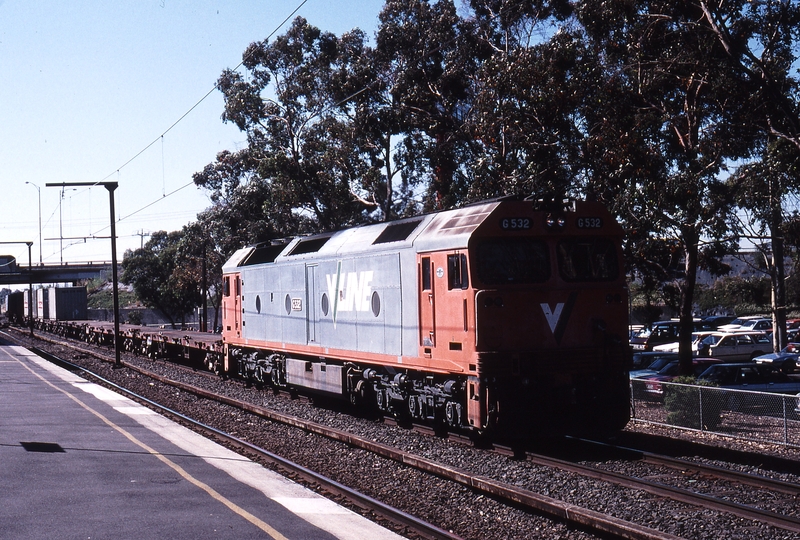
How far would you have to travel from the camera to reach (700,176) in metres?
22.6

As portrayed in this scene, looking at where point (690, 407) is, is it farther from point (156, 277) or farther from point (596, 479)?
point (156, 277)

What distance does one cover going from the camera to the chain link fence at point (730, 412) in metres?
16.6

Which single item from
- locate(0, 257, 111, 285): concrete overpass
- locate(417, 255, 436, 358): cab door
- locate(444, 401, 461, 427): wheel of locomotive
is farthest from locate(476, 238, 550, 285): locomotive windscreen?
locate(0, 257, 111, 285): concrete overpass

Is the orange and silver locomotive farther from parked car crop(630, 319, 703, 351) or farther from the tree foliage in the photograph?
parked car crop(630, 319, 703, 351)

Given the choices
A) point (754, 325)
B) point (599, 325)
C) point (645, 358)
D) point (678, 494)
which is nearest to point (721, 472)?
point (678, 494)

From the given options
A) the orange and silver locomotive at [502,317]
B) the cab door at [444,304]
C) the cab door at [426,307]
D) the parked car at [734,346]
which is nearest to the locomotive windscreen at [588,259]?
the orange and silver locomotive at [502,317]

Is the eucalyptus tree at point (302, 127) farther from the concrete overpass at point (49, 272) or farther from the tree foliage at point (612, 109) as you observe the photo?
the concrete overpass at point (49, 272)

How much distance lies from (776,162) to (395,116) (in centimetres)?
2060

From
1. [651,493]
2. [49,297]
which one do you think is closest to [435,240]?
[651,493]

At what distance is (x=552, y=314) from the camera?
47.3 ft

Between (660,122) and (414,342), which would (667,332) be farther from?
(414,342)

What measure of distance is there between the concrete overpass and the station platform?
3667 inches

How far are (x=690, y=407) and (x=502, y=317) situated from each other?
6.47m

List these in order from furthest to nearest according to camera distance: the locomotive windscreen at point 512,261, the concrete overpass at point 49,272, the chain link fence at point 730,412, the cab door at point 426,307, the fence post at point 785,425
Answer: the concrete overpass at point 49,272 < the chain link fence at point 730,412 < the fence post at point 785,425 < the cab door at point 426,307 < the locomotive windscreen at point 512,261
